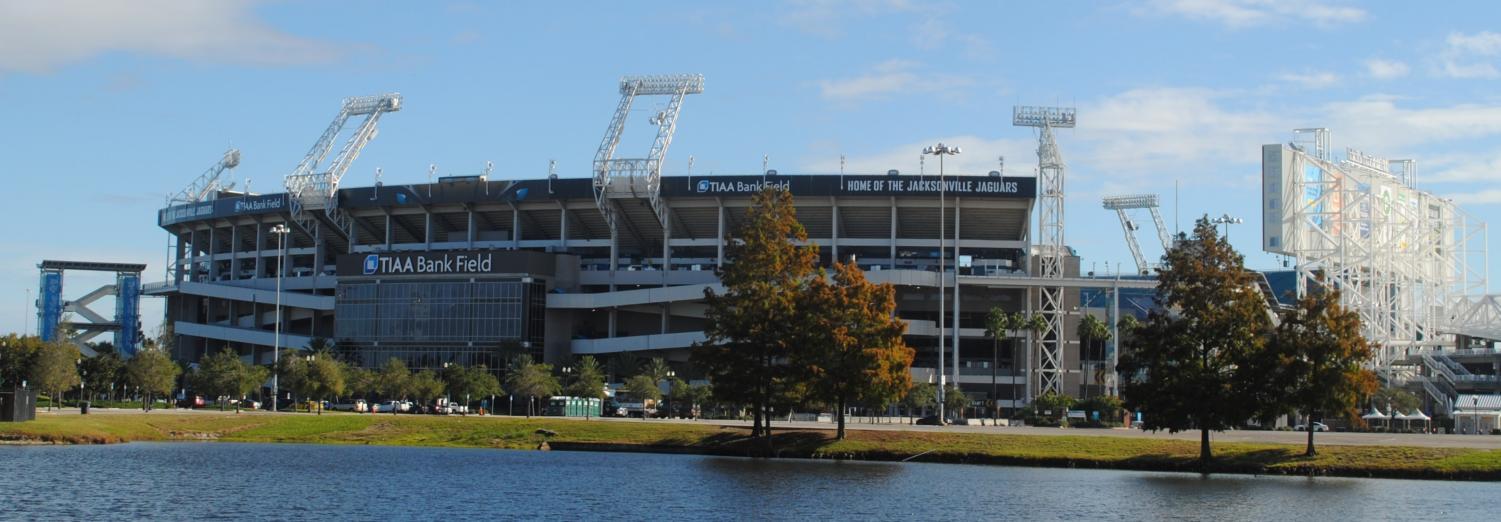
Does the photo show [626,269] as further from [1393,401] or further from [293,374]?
[1393,401]

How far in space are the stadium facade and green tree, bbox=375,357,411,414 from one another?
1671cm

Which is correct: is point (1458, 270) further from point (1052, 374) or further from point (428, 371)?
point (428, 371)

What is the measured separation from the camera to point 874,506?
186 feet

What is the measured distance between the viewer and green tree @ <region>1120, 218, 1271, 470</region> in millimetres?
77312

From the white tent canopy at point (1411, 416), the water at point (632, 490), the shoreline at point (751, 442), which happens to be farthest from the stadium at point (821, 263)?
the water at point (632, 490)

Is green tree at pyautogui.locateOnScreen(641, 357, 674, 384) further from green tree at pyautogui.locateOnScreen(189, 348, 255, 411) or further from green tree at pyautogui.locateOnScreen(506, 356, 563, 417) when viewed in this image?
green tree at pyautogui.locateOnScreen(189, 348, 255, 411)

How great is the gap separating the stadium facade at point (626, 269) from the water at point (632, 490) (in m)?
69.9

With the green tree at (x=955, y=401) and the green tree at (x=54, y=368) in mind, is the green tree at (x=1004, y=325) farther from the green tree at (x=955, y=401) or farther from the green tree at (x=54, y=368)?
the green tree at (x=54, y=368)

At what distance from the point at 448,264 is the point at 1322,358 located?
9446 cm

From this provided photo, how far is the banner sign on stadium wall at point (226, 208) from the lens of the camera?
557 feet

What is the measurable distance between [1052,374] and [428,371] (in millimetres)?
58448

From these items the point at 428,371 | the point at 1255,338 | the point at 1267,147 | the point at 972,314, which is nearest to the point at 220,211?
the point at 428,371

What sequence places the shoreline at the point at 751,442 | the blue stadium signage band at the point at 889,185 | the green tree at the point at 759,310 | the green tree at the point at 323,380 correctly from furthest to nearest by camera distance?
the blue stadium signage band at the point at 889,185, the green tree at the point at 323,380, the green tree at the point at 759,310, the shoreline at the point at 751,442

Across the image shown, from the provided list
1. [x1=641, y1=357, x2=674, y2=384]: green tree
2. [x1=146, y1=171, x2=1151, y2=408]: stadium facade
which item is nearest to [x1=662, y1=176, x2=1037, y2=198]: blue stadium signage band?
[x1=146, y1=171, x2=1151, y2=408]: stadium facade
